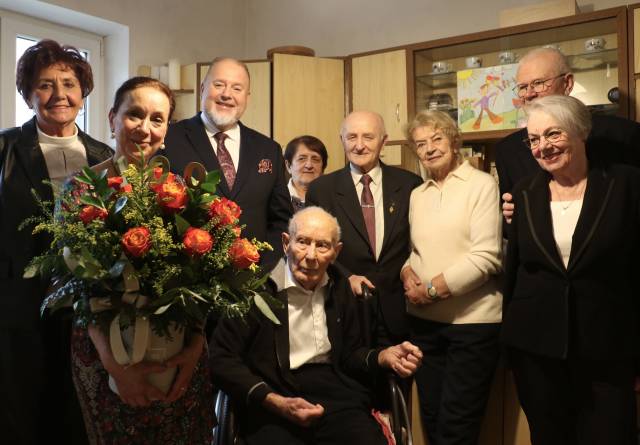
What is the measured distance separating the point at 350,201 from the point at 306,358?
801mm

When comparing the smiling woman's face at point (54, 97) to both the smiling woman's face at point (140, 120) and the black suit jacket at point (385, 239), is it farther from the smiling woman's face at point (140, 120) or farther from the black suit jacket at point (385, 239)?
the black suit jacket at point (385, 239)

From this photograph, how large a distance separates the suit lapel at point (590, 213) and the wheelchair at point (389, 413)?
700 millimetres

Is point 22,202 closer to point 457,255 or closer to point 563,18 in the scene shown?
point 457,255

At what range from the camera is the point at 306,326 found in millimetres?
2139

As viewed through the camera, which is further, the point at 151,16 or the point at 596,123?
the point at 151,16

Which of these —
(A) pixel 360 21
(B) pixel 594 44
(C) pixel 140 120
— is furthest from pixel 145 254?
(A) pixel 360 21

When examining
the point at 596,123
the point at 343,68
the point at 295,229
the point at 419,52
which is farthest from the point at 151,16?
the point at 596,123

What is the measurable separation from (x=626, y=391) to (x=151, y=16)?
14.2ft

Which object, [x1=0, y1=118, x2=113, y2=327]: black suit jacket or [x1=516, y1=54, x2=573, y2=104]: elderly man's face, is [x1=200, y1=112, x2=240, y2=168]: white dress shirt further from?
[x1=516, y1=54, x2=573, y2=104]: elderly man's face

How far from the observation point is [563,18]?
3785 millimetres

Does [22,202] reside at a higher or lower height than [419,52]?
lower

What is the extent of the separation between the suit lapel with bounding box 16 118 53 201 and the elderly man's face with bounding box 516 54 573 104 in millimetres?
1870

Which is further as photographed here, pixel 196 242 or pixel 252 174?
pixel 252 174

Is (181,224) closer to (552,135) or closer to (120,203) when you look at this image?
(120,203)
